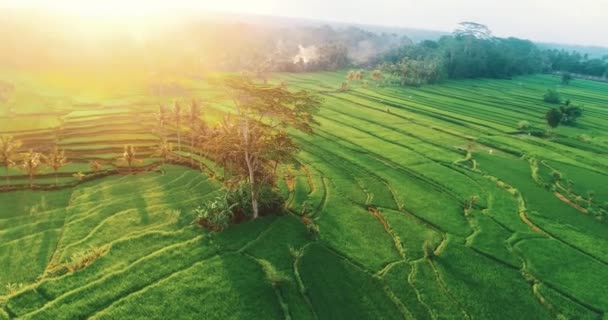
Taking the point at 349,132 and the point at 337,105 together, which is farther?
the point at 337,105

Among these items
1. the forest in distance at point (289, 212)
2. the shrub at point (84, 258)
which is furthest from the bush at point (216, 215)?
the shrub at point (84, 258)

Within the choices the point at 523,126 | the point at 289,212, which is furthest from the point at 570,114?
the point at 289,212

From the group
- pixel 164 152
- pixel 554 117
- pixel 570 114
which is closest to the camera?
pixel 164 152

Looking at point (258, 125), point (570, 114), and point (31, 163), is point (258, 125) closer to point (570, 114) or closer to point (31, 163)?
point (31, 163)

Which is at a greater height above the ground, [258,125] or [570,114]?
[258,125]

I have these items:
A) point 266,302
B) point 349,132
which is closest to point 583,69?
point 349,132

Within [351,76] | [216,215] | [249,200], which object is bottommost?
[216,215]

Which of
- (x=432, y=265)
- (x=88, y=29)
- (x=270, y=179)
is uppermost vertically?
(x=88, y=29)

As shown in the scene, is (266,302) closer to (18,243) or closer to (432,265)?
(432,265)
